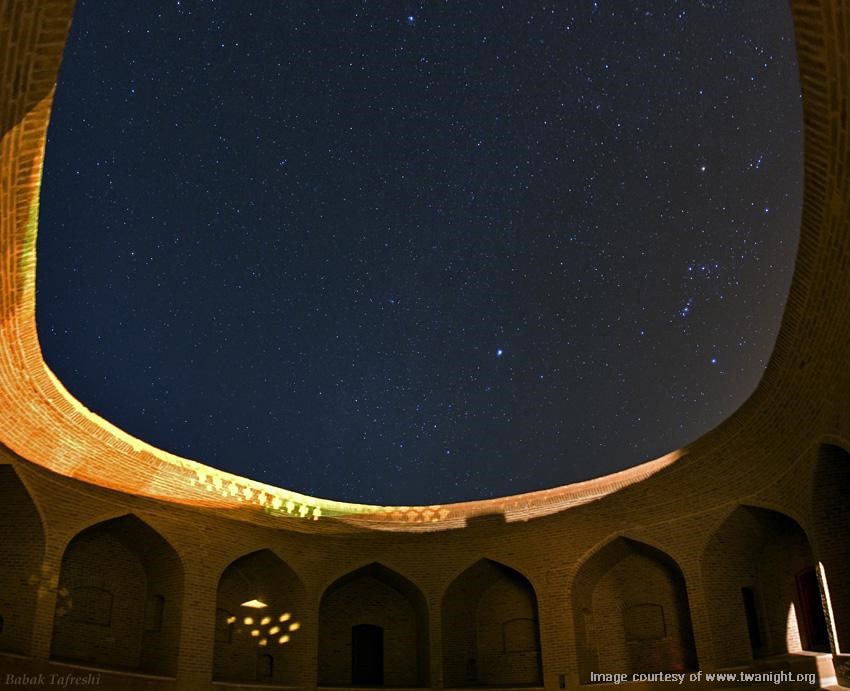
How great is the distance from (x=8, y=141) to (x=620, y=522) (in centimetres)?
1170

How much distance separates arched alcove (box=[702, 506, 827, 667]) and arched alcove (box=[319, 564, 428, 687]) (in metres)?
5.54

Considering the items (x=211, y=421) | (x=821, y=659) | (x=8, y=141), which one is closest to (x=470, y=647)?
(x=821, y=659)

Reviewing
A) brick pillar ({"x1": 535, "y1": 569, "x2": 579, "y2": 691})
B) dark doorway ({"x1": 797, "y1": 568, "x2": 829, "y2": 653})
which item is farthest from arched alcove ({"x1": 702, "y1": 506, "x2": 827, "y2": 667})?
brick pillar ({"x1": 535, "y1": 569, "x2": 579, "y2": 691})

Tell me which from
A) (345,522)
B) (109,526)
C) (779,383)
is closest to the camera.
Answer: (779,383)

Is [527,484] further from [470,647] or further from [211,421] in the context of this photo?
[211,421]

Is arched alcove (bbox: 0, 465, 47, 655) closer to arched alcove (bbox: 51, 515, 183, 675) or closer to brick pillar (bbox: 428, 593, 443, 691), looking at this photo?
arched alcove (bbox: 51, 515, 183, 675)

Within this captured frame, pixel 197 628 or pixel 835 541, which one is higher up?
pixel 835 541

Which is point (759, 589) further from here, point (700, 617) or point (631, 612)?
point (631, 612)

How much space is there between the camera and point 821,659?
11.6m

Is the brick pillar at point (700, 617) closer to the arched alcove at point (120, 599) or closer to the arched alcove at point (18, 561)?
the arched alcove at point (120, 599)

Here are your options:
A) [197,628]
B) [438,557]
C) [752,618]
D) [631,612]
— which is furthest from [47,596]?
[752,618]

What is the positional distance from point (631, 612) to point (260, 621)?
22.9ft

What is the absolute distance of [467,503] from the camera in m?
16.1

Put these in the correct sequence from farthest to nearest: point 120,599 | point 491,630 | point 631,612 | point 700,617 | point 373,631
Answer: point 373,631 < point 491,630 < point 631,612 < point 120,599 < point 700,617
